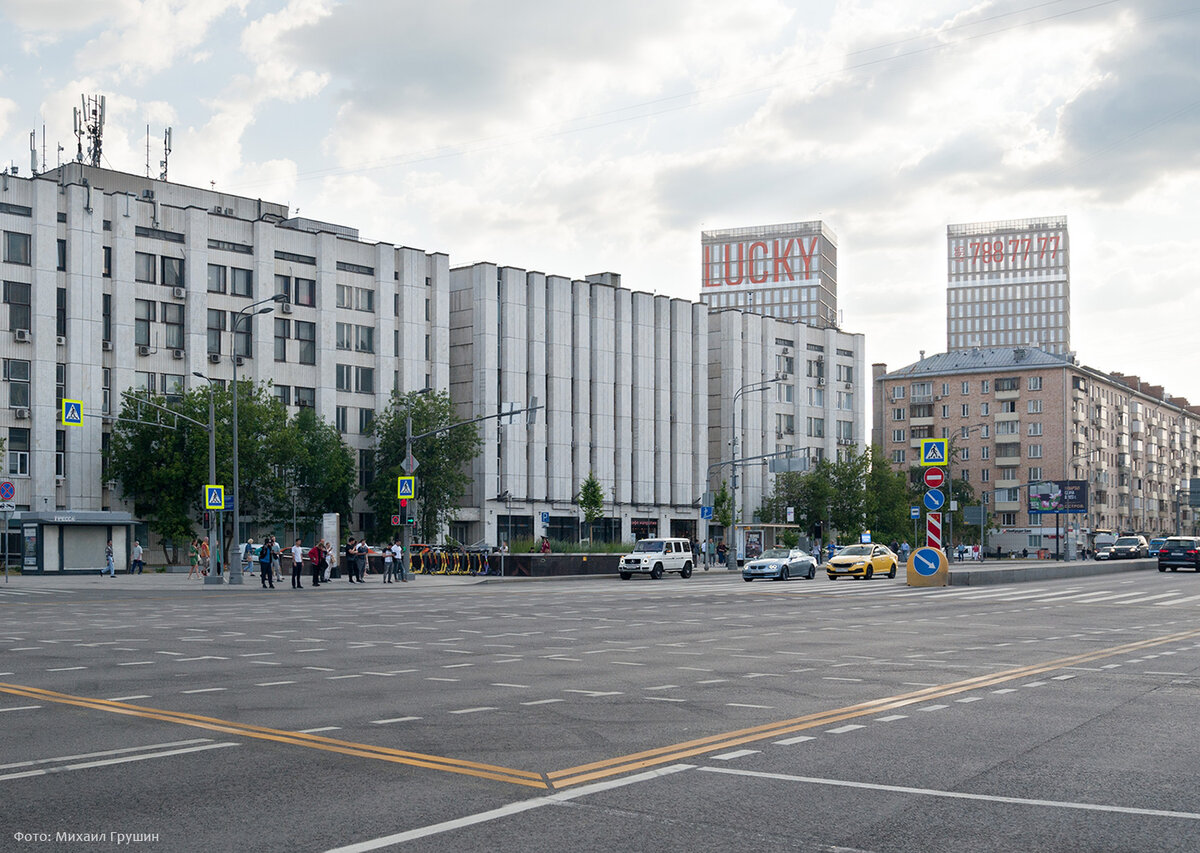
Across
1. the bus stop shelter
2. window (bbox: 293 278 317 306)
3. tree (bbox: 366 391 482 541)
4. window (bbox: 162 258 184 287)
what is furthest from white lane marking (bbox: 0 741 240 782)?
window (bbox: 293 278 317 306)

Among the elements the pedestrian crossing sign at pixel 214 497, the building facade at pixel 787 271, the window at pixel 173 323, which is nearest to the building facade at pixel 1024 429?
the building facade at pixel 787 271

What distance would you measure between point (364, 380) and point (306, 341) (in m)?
4.98

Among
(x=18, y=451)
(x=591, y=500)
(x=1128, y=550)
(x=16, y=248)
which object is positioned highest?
(x=16, y=248)

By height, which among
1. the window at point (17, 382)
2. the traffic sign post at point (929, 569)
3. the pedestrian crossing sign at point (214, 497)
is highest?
the window at point (17, 382)

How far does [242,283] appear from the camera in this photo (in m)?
77.6

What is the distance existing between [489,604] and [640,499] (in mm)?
65284

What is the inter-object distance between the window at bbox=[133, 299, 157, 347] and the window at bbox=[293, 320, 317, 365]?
954 centimetres

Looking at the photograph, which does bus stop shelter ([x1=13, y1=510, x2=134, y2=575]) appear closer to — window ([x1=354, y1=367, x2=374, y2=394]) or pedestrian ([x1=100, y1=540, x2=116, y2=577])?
pedestrian ([x1=100, y1=540, x2=116, y2=577])

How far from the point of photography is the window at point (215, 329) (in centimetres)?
7588

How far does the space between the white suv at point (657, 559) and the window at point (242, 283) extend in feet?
109

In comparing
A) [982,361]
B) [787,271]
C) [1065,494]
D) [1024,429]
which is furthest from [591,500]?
[787,271]

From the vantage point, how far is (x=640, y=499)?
97.5 m

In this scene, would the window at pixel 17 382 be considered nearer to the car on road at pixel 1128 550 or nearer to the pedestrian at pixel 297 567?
the pedestrian at pixel 297 567

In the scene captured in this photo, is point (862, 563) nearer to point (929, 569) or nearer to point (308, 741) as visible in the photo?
point (929, 569)
